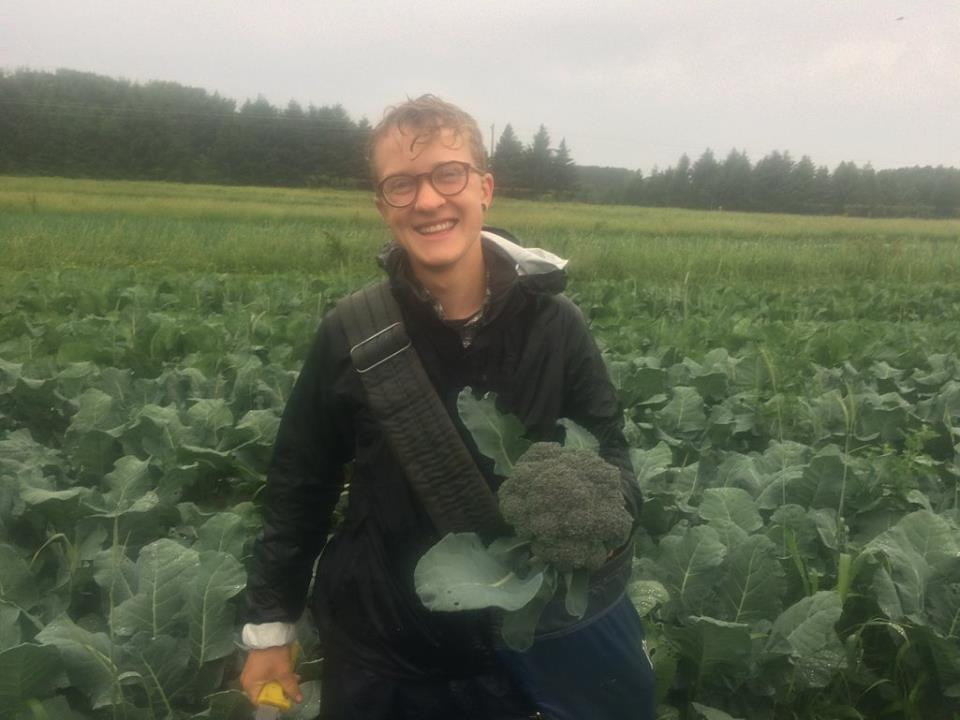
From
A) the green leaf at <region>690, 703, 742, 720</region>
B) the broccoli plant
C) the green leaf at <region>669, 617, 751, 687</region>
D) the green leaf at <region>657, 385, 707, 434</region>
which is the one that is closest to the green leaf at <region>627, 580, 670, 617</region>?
the green leaf at <region>669, 617, 751, 687</region>

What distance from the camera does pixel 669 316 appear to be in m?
8.40

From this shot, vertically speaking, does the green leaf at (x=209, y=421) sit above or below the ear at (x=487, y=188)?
below

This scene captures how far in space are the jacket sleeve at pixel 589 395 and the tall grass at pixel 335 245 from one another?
956 centimetres

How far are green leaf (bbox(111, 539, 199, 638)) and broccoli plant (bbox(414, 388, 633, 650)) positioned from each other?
0.83 meters

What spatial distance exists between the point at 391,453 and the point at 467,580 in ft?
1.45

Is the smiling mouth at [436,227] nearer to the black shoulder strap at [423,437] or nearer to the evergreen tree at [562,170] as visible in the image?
the black shoulder strap at [423,437]

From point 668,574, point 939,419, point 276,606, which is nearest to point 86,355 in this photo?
point 276,606

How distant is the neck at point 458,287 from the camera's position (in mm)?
1785

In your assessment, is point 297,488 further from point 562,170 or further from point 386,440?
point 562,170

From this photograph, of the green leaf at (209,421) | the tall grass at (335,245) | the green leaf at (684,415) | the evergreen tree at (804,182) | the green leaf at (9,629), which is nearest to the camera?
the green leaf at (9,629)

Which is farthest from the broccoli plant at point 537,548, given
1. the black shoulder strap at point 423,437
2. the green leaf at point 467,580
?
the black shoulder strap at point 423,437

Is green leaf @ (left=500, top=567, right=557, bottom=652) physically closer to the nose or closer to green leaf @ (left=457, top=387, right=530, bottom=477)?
green leaf @ (left=457, top=387, right=530, bottom=477)

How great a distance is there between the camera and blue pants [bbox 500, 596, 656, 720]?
1545 millimetres

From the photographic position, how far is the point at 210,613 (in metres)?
1.97
